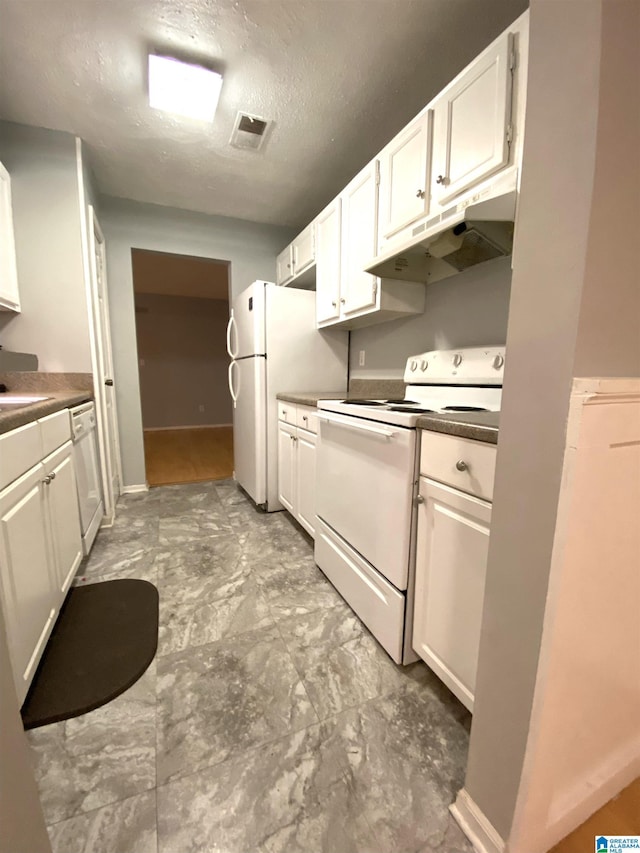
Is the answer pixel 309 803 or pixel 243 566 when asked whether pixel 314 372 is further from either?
pixel 309 803

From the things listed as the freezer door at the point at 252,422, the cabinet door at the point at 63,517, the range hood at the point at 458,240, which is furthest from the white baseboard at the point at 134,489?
the range hood at the point at 458,240

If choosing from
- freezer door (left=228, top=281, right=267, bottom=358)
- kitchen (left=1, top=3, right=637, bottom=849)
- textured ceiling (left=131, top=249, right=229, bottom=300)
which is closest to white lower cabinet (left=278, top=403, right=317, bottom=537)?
freezer door (left=228, top=281, right=267, bottom=358)

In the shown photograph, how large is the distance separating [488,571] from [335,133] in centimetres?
238

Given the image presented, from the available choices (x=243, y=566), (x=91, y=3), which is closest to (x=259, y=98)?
(x=91, y=3)

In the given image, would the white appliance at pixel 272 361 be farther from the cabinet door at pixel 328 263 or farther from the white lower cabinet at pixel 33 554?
the white lower cabinet at pixel 33 554

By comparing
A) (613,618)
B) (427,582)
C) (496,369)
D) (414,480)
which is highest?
(496,369)

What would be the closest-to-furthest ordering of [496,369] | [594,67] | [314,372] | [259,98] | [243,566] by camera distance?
[594,67], [496,369], [259,98], [243,566], [314,372]

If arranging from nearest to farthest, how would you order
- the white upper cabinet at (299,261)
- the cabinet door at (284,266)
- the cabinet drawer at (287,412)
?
the cabinet drawer at (287,412), the white upper cabinet at (299,261), the cabinet door at (284,266)

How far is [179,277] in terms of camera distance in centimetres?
504

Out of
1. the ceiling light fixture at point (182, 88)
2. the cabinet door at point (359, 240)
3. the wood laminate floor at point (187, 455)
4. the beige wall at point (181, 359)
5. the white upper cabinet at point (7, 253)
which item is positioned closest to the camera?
the ceiling light fixture at point (182, 88)

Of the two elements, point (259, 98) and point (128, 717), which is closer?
point (128, 717)

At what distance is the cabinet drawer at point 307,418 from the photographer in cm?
196

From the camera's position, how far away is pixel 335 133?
6.59ft

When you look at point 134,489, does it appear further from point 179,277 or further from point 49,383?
point 179,277
